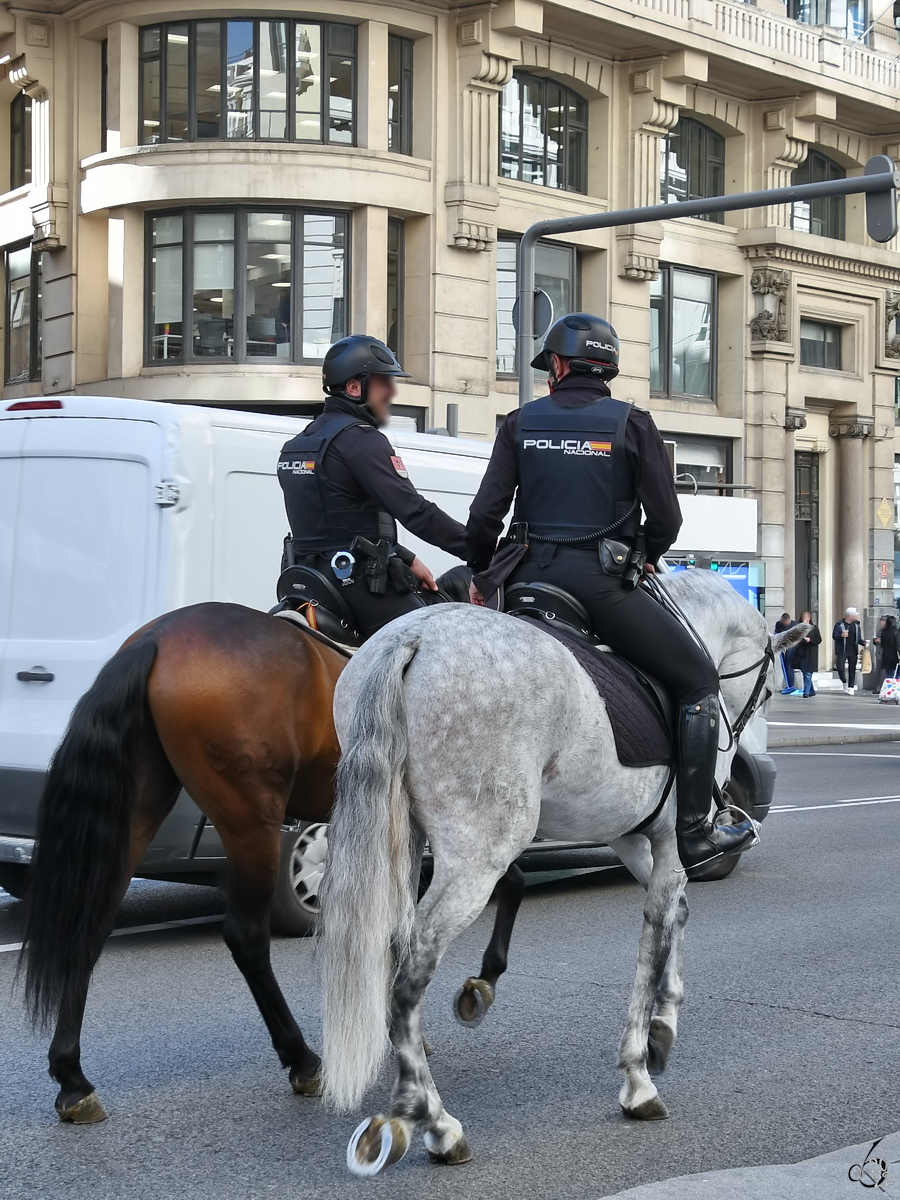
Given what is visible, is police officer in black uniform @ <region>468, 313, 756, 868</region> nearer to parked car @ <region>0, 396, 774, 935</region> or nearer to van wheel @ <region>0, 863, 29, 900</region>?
parked car @ <region>0, 396, 774, 935</region>

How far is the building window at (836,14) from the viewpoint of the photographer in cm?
3353

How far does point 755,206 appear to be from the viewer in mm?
16219

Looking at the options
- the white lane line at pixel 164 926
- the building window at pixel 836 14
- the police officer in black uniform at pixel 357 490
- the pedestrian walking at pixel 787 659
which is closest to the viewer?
the police officer in black uniform at pixel 357 490

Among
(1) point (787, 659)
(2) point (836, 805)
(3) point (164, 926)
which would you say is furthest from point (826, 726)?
(3) point (164, 926)

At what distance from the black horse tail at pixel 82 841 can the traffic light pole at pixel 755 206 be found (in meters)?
10.1

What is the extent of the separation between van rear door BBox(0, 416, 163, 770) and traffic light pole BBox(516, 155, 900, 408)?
7705 millimetres

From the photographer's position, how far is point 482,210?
88.9 feet

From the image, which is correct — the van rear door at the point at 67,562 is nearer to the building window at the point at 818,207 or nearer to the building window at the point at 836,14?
the building window at the point at 818,207

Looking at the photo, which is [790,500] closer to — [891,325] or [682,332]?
[682,332]

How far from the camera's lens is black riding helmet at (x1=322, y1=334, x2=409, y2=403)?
6.18m

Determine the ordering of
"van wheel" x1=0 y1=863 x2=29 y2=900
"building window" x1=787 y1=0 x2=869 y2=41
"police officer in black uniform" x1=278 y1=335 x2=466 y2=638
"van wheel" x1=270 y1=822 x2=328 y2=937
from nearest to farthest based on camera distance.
A: "police officer in black uniform" x1=278 y1=335 x2=466 y2=638
"van wheel" x1=270 y1=822 x2=328 y2=937
"van wheel" x1=0 y1=863 x2=29 y2=900
"building window" x1=787 y1=0 x2=869 y2=41

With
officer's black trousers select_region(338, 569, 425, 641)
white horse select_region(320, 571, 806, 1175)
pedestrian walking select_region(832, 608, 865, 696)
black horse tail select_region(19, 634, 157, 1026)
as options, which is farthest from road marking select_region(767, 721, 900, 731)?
black horse tail select_region(19, 634, 157, 1026)

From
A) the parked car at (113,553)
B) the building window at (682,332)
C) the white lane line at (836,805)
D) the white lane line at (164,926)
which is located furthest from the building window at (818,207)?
the white lane line at (164,926)

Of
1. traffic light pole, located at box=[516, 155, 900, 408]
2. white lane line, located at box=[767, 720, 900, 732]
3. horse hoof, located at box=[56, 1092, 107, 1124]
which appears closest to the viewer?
horse hoof, located at box=[56, 1092, 107, 1124]
